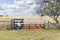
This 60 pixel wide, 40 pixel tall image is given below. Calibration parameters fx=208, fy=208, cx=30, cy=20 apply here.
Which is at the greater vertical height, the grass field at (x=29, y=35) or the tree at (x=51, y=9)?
the tree at (x=51, y=9)

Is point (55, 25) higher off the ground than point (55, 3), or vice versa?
point (55, 3)

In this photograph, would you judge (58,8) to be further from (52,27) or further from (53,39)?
(53,39)

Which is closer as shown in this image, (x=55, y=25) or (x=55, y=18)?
(x=55, y=25)

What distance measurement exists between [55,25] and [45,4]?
342 inches

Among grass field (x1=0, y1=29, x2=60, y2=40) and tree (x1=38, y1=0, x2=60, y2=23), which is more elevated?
tree (x1=38, y1=0, x2=60, y2=23)

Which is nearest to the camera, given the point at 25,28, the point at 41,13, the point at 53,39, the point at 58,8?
the point at 53,39

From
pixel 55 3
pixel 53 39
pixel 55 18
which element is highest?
pixel 55 3

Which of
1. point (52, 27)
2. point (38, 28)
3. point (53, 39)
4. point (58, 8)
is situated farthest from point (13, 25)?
point (53, 39)

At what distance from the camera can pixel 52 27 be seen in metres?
32.3

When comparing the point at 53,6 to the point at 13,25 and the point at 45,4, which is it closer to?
the point at 45,4

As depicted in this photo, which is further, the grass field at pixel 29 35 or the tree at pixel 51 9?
the tree at pixel 51 9

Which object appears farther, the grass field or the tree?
the tree

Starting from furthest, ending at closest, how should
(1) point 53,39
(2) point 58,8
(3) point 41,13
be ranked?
(3) point 41,13
(2) point 58,8
(1) point 53,39

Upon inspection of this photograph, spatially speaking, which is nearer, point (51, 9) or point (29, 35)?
point (29, 35)
